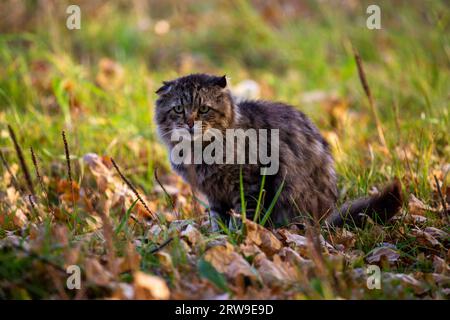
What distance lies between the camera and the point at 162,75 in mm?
6770

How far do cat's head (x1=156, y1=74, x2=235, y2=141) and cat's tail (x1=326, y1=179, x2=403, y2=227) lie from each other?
2.91ft

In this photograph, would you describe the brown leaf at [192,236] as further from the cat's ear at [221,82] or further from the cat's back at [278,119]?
the cat's ear at [221,82]

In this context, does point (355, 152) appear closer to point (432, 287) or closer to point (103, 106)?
point (432, 287)

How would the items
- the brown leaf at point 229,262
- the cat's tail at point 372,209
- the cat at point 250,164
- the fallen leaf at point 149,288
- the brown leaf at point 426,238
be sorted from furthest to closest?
the cat at point 250,164 → the cat's tail at point 372,209 → the brown leaf at point 426,238 → the brown leaf at point 229,262 → the fallen leaf at point 149,288

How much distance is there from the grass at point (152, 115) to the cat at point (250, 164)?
6.8 inches

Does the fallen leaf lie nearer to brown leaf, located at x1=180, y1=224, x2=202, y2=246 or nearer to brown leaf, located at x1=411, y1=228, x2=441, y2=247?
brown leaf, located at x1=180, y1=224, x2=202, y2=246

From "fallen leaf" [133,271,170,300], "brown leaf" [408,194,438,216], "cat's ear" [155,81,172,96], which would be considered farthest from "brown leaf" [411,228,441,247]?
"cat's ear" [155,81,172,96]

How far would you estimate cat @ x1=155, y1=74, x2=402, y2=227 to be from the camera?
3.61 metres

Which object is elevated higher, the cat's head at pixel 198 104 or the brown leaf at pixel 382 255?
the cat's head at pixel 198 104

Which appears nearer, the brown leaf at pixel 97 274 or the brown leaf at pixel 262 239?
the brown leaf at pixel 97 274

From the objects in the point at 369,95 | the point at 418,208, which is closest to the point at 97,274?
the point at 418,208

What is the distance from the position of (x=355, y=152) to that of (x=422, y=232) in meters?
1.55

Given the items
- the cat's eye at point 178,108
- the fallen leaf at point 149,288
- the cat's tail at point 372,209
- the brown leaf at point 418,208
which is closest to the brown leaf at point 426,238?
the cat's tail at point 372,209

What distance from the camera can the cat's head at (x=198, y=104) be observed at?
373cm
